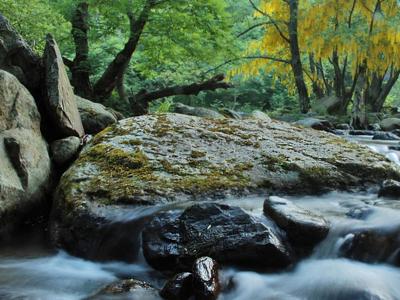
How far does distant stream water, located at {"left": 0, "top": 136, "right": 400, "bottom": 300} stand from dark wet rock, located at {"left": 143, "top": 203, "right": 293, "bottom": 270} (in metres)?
0.10

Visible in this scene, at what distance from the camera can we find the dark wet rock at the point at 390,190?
4.14m

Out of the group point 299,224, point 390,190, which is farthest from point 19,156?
point 390,190

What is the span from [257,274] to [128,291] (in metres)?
0.88

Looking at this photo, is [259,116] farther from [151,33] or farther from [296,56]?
[296,56]

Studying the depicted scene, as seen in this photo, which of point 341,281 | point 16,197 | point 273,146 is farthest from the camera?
point 273,146

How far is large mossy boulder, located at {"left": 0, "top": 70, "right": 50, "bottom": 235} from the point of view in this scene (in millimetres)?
3838

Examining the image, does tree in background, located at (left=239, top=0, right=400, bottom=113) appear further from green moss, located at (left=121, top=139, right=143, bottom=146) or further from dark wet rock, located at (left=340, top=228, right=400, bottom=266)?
dark wet rock, located at (left=340, top=228, right=400, bottom=266)

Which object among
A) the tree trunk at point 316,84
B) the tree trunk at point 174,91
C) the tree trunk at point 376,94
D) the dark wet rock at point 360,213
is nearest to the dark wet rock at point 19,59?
the dark wet rock at point 360,213

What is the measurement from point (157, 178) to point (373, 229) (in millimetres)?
1908

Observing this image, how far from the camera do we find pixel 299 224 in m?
3.09

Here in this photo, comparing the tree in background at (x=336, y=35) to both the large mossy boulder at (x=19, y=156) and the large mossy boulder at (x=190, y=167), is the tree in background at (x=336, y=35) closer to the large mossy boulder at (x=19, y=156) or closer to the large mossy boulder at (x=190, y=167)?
the large mossy boulder at (x=190, y=167)

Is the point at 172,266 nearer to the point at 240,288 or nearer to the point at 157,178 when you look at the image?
the point at 240,288

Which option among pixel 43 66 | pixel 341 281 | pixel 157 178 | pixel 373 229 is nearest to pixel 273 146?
pixel 157 178

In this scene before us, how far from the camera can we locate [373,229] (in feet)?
10.2
